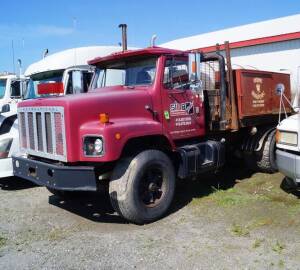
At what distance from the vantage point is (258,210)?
19.0 ft

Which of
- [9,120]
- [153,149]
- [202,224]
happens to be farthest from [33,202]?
[202,224]

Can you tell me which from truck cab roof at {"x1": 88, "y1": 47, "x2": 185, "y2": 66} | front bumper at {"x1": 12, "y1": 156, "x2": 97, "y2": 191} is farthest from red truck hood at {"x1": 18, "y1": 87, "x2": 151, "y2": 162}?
truck cab roof at {"x1": 88, "y1": 47, "x2": 185, "y2": 66}

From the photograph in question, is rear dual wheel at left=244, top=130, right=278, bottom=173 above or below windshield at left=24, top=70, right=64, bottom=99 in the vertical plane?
below

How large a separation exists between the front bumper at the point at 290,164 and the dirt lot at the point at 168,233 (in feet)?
1.69

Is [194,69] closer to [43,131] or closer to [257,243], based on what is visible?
[43,131]

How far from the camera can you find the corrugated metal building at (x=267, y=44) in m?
12.4

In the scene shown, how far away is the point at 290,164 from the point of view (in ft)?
18.2

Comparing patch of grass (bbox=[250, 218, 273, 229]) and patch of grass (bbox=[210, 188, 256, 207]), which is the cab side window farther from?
patch of grass (bbox=[250, 218, 273, 229])

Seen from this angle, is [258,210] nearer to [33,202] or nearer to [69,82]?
[33,202]

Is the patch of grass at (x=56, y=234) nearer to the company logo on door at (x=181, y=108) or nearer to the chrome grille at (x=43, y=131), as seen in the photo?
the chrome grille at (x=43, y=131)

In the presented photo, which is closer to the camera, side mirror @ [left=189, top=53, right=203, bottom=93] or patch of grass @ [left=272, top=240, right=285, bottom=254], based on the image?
patch of grass @ [left=272, top=240, right=285, bottom=254]

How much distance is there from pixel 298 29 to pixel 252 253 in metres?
9.70

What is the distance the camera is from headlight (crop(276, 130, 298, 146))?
5.64m

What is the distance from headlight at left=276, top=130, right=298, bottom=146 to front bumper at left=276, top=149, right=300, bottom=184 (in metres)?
0.16
